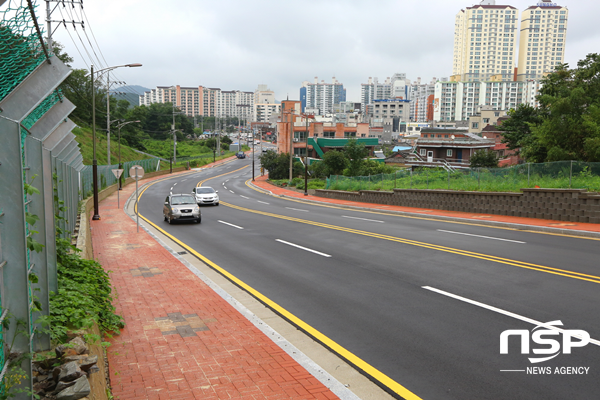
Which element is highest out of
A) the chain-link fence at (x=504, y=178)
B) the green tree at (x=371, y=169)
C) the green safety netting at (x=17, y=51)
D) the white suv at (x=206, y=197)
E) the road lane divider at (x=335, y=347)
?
the green safety netting at (x=17, y=51)

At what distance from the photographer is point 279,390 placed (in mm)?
5164

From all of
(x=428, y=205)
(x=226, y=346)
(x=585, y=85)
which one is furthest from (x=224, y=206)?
(x=226, y=346)

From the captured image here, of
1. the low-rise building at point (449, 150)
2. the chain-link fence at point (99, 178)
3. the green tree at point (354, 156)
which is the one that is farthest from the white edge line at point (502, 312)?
the low-rise building at point (449, 150)

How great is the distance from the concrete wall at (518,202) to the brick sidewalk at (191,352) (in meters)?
15.5

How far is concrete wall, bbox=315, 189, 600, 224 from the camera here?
58.2ft

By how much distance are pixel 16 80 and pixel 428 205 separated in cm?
2411

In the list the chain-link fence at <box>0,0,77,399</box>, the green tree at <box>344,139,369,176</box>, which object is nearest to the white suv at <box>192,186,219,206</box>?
the green tree at <box>344,139,369,176</box>

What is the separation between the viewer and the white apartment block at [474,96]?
169 m

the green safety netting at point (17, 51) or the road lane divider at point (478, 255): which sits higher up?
the green safety netting at point (17, 51)

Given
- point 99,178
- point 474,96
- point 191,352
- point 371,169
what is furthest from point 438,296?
point 474,96

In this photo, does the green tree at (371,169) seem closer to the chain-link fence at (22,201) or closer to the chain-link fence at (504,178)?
the chain-link fence at (504,178)

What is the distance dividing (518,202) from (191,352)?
18433 mm

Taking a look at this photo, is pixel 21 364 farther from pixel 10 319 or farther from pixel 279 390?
pixel 279 390

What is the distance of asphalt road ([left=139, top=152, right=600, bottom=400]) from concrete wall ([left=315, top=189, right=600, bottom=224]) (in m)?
3.23
